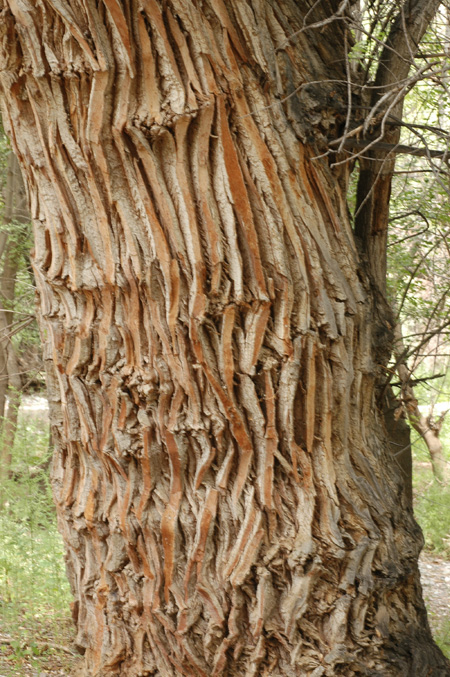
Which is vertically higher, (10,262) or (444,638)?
(10,262)

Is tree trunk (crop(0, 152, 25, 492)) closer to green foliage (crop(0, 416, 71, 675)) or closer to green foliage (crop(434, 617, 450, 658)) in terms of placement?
green foliage (crop(0, 416, 71, 675))

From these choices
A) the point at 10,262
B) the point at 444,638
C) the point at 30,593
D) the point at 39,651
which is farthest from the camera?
the point at 10,262

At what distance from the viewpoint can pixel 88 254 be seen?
2.35m

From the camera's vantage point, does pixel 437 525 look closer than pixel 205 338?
No

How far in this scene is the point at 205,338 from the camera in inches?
89.6

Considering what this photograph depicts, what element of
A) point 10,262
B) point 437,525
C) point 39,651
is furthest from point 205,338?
point 10,262

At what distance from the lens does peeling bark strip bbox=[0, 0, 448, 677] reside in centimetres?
219

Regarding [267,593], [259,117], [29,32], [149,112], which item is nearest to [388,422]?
[267,593]

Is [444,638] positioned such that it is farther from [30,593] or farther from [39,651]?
[30,593]

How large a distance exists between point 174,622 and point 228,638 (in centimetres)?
21

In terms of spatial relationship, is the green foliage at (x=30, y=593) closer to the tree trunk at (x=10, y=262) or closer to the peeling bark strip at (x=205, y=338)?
the peeling bark strip at (x=205, y=338)

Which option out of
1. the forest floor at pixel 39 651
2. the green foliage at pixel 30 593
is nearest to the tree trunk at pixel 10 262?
the green foliage at pixel 30 593

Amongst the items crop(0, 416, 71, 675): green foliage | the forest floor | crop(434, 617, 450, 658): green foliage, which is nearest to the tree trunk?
crop(0, 416, 71, 675): green foliage

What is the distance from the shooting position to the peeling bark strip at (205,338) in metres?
2.19
